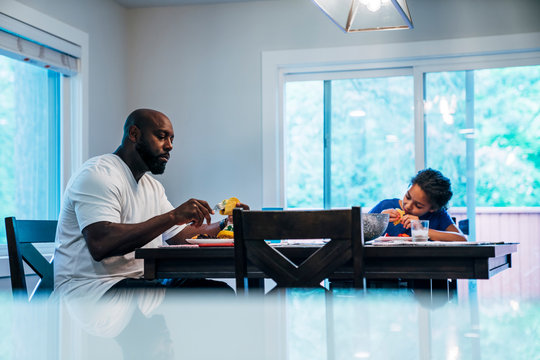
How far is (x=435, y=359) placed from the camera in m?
0.26

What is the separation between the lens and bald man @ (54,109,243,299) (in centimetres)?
194

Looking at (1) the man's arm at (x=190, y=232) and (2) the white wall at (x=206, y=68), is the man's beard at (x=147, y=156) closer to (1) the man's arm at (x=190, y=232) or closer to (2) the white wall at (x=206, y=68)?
(1) the man's arm at (x=190, y=232)

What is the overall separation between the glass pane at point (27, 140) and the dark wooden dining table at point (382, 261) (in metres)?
1.71

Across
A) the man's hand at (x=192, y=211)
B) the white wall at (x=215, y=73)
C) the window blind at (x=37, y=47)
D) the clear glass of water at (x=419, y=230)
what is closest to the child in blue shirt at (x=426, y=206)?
the clear glass of water at (x=419, y=230)

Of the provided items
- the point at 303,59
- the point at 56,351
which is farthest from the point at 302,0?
the point at 56,351

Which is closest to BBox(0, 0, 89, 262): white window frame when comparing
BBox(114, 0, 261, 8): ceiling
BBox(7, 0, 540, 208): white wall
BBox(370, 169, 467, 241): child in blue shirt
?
BBox(7, 0, 540, 208): white wall

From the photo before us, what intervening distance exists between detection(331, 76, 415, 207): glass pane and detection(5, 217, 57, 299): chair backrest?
2.33m

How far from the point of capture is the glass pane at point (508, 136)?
3893 mm

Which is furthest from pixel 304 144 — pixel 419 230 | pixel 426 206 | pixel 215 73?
pixel 419 230

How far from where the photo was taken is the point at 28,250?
80.2 inches

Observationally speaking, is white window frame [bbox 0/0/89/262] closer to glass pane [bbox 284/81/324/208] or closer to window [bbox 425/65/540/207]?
glass pane [bbox 284/81/324/208]

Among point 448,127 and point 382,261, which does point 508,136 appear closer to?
point 448,127

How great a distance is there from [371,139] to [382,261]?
2462 millimetres

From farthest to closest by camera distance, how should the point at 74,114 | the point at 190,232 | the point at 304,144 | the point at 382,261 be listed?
the point at 304,144
the point at 74,114
the point at 190,232
the point at 382,261
